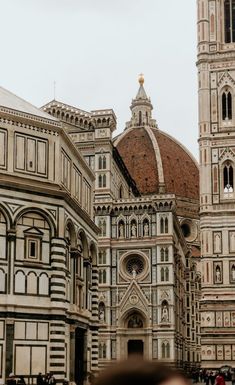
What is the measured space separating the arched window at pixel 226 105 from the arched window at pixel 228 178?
3.54 meters

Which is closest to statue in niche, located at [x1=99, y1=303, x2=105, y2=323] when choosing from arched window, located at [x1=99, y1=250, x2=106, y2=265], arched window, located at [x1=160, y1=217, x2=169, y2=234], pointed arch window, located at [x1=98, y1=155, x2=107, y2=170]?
arched window, located at [x1=99, y1=250, x2=106, y2=265]

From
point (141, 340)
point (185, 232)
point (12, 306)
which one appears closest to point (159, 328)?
point (141, 340)

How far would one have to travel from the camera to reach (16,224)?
2595cm

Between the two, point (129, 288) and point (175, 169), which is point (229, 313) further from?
point (175, 169)

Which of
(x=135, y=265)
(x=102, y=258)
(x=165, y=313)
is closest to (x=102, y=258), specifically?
(x=102, y=258)

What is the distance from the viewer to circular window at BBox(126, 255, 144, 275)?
62.2 metres

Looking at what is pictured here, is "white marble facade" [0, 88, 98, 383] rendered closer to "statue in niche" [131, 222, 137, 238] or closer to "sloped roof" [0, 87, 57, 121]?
"sloped roof" [0, 87, 57, 121]

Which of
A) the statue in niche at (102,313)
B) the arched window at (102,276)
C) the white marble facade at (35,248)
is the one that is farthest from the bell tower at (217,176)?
the white marble facade at (35,248)

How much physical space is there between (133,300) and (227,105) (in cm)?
1625

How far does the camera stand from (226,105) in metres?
58.7

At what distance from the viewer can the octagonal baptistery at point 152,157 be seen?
10975cm

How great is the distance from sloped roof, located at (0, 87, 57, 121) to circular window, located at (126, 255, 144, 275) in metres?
33.9

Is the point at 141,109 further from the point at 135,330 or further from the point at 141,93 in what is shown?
the point at 135,330

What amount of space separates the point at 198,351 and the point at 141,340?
23.3 meters
